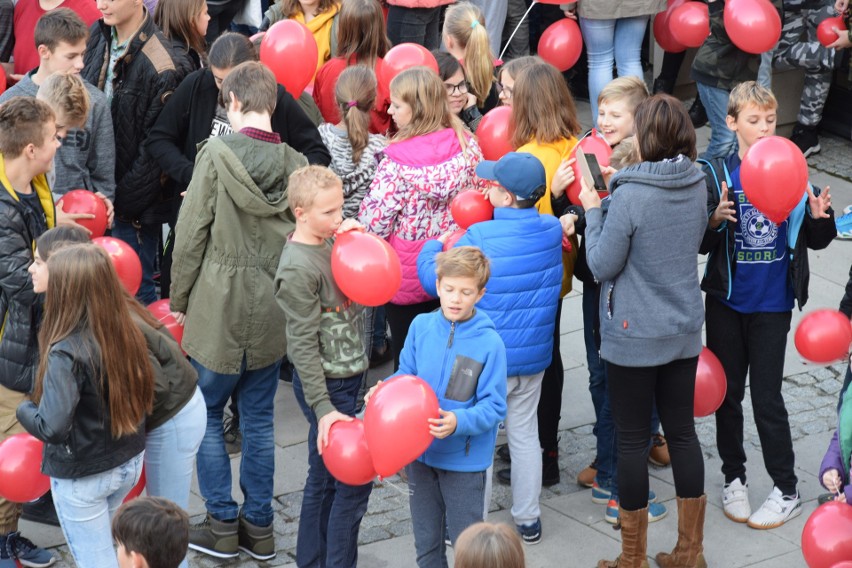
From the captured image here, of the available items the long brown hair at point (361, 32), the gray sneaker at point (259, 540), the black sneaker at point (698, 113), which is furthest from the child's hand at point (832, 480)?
the black sneaker at point (698, 113)

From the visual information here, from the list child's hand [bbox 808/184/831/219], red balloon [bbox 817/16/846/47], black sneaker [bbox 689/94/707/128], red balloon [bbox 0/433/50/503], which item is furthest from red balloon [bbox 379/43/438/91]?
black sneaker [bbox 689/94/707/128]

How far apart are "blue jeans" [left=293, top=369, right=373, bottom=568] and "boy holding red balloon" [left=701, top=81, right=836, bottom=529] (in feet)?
5.81

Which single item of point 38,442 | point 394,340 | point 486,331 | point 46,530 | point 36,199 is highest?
point 36,199

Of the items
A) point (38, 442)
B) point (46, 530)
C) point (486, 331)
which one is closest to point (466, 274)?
point (486, 331)

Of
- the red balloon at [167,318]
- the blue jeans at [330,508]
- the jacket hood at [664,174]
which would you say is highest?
the jacket hood at [664,174]

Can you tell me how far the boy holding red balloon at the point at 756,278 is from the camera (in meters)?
5.53

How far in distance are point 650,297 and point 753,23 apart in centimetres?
377

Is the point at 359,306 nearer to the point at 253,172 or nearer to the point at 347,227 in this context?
the point at 347,227

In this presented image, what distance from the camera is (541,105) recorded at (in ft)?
19.1

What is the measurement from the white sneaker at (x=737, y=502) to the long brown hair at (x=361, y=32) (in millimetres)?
3094

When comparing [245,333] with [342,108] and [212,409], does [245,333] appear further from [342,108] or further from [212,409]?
[342,108]

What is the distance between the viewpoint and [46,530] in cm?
579

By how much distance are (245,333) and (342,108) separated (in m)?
1.43

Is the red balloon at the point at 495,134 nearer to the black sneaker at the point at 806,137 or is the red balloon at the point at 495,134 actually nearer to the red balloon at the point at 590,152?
the red balloon at the point at 590,152
